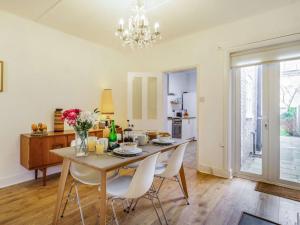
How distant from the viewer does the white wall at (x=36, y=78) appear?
2.79 m

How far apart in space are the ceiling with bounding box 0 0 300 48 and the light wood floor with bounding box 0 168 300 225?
2.62 metres

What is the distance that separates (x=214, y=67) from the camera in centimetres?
326

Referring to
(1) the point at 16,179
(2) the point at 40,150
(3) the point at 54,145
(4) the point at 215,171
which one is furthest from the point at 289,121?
(1) the point at 16,179

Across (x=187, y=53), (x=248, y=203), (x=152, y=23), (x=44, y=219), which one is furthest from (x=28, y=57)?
(x=248, y=203)

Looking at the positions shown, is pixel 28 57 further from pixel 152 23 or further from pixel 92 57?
pixel 152 23

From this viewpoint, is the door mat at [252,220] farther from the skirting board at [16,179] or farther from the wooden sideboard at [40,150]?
the skirting board at [16,179]

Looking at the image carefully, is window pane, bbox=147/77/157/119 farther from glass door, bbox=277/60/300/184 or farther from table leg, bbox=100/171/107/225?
table leg, bbox=100/171/107/225

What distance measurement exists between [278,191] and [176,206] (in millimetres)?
1547

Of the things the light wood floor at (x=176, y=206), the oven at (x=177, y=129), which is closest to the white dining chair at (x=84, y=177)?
the light wood floor at (x=176, y=206)

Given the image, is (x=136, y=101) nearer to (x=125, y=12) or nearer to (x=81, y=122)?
(x=125, y=12)

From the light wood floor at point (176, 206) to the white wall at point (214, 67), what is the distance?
23.4 inches

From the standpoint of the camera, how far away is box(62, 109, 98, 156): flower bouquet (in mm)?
1646

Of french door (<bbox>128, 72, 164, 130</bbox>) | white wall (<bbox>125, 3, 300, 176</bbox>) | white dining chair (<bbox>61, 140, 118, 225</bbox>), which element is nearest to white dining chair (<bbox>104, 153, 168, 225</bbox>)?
white dining chair (<bbox>61, 140, 118, 225</bbox>)

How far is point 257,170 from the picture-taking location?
302cm
